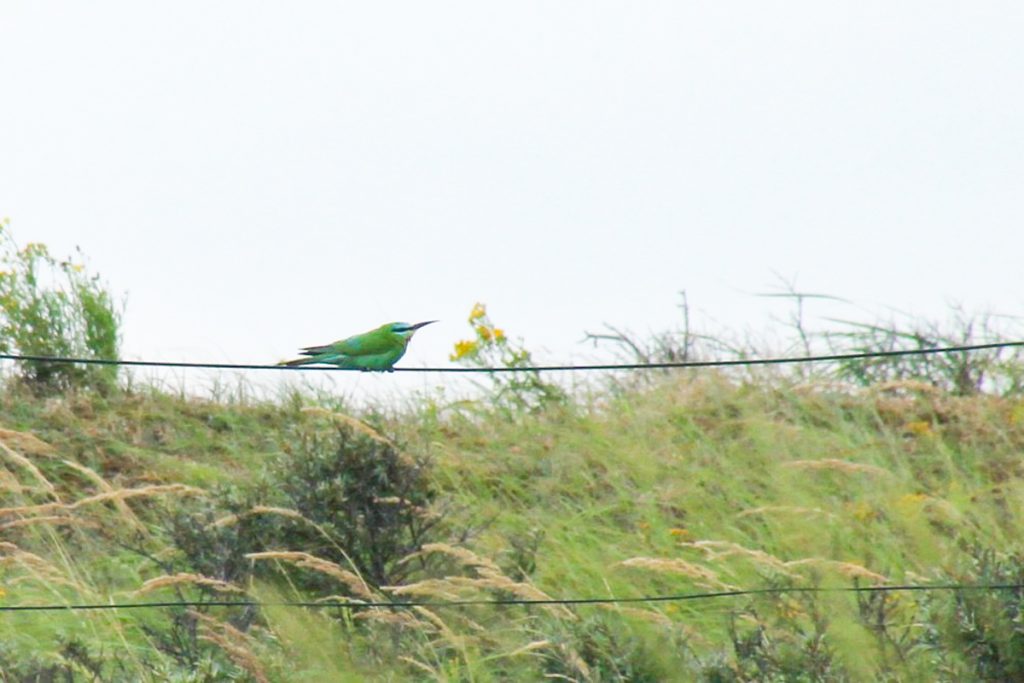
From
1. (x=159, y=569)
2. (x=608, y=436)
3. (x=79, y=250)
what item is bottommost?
(x=159, y=569)

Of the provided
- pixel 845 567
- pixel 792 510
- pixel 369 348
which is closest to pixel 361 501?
pixel 369 348

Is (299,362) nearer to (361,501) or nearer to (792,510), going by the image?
(361,501)

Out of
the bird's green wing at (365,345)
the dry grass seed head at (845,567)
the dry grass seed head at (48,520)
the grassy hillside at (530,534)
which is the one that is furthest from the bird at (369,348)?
the dry grass seed head at (845,567)

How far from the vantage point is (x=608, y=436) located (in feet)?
29.3

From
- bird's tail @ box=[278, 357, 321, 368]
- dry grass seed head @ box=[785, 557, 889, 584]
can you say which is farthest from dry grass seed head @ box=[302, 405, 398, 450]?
dry grass seed head @ box=[785, 557, 889, 584]

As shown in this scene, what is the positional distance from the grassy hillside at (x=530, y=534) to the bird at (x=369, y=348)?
1.82ft

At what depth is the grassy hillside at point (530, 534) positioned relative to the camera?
18.3 feet

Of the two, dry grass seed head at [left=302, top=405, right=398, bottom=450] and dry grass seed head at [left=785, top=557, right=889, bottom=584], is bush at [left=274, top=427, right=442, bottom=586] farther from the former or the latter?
dry grass seed head at [left=785, top=557, right=889, bottom=584]

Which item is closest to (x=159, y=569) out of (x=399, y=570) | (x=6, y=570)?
(x=6, y=570)

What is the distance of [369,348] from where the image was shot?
5965 millimetres

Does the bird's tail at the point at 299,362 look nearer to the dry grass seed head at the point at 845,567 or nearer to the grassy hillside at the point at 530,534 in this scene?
the grassy hillside at the point at 530,534

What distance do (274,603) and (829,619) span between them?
2017mm

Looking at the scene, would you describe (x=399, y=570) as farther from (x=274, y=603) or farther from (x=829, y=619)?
(x=829, y=619)

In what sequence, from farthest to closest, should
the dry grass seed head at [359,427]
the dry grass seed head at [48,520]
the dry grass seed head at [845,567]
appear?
the dry grass seed head at [359,427], the dry grass seed head at [48,520], the dry grass seed head at [845,567]
